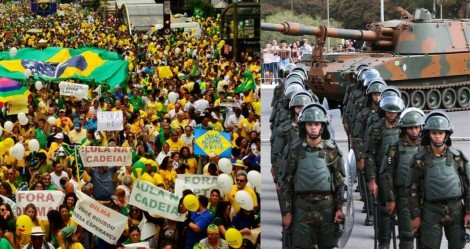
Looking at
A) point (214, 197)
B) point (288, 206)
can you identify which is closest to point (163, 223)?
point (214, 197)

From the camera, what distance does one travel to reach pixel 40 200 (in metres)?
11.9

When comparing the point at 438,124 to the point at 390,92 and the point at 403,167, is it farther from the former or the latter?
the point at 390,92

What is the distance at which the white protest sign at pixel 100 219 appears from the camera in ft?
37.1

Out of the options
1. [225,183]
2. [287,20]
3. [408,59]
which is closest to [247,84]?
[225,183]

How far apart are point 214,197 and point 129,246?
4.83 ft

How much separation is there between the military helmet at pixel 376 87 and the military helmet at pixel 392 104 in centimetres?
30

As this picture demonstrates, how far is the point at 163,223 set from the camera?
11.6 meters

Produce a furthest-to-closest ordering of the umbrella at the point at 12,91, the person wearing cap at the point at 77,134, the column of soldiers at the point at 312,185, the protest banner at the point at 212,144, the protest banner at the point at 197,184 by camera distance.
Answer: the umbrella at the point at 12,91, the person wearing cap at the point at 77,134, the protest banner at the point at 212,144, the protest banner at the point at 197,184, the column of soldiers at the point at 312,185

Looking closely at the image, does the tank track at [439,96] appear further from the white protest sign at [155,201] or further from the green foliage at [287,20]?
the white protest sign at [155,201]

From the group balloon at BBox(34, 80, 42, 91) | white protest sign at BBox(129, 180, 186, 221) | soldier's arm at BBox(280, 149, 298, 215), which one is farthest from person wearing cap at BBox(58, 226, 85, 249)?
balloon at BBox(34, 80, 42, 91)

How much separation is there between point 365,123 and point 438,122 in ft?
9.35

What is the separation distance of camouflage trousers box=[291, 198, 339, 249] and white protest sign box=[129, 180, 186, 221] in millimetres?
2985

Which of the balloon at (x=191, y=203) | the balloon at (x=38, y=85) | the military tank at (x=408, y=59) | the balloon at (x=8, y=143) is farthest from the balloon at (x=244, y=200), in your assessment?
the balloon at (x=38, y=85)

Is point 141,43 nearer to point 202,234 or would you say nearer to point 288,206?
point 202,234
